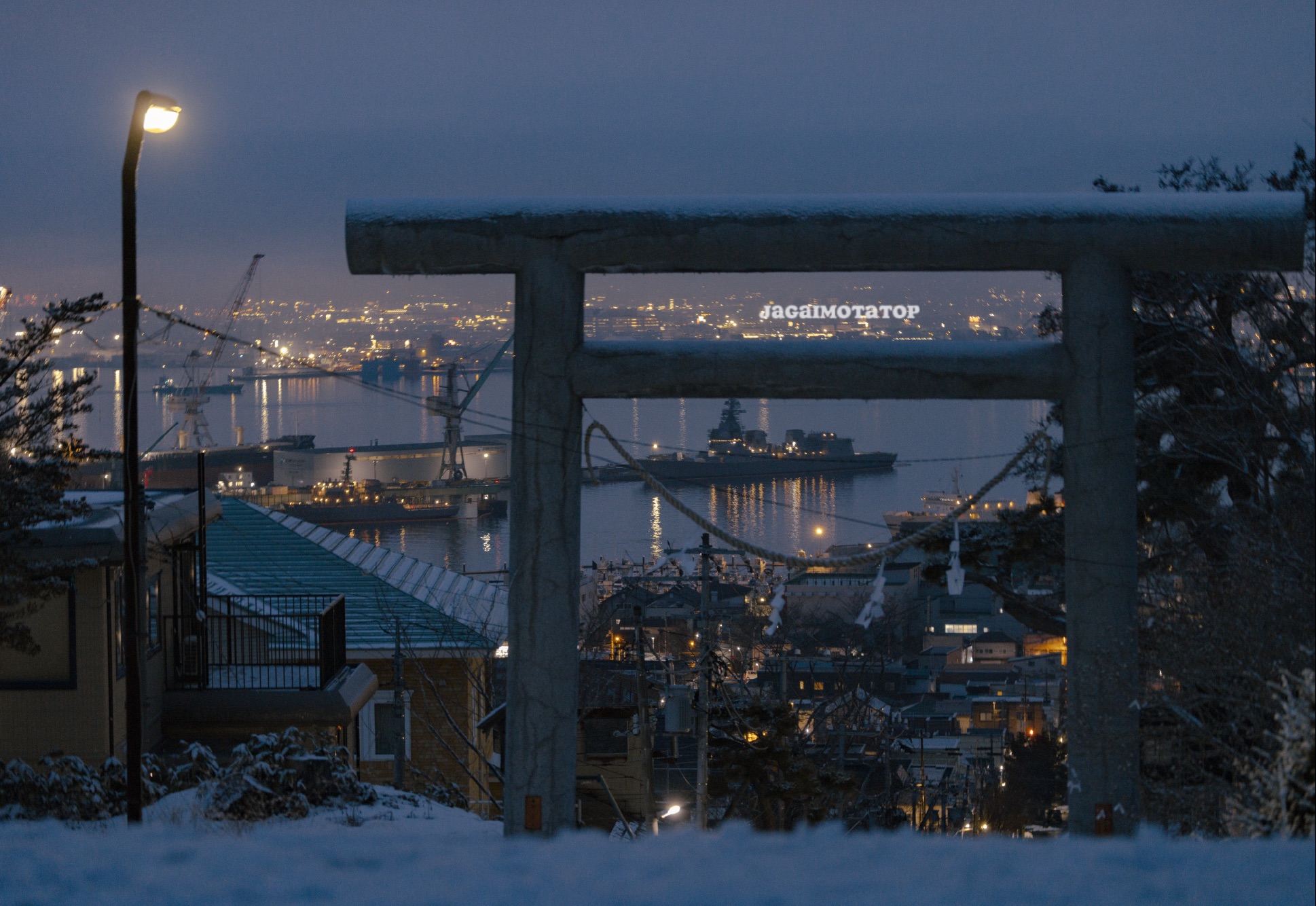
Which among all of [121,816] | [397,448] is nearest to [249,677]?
[121,816]

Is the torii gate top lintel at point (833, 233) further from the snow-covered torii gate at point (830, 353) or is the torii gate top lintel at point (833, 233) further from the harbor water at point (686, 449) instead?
the harbor water at point (686, 449)

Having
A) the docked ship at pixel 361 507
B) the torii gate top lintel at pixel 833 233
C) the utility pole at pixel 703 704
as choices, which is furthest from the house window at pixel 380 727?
the docked ship at pixel 361 507

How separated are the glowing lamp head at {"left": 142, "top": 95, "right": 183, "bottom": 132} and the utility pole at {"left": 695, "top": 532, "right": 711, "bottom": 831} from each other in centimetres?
615

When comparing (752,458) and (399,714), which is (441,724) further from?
(752,458)

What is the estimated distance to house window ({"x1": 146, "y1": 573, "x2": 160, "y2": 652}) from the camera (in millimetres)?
10977

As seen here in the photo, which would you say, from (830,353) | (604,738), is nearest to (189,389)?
(604,738)

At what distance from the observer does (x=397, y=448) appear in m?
73.8

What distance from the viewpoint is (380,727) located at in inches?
600

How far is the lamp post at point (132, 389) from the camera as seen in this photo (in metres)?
7.57

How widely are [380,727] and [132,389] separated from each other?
868cm

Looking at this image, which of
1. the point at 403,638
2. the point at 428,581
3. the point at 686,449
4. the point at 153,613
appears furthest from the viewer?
the point at 428,581

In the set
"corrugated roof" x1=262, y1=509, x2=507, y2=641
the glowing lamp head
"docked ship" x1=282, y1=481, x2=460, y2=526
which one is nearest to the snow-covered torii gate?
the glowing lamp head

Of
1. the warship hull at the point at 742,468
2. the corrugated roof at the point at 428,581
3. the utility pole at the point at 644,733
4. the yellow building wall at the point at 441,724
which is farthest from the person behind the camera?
the warship hull at the point at 742,468

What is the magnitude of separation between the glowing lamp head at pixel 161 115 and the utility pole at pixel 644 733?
25.6ft
